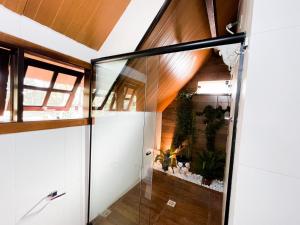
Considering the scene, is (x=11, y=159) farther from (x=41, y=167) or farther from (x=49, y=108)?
(x=49, y=108)

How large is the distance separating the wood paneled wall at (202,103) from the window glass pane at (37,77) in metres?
2.99

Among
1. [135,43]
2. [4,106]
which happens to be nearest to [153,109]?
[135,43]

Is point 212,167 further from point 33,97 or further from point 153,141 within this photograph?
point 33,97

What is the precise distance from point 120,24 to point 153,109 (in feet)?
5.50

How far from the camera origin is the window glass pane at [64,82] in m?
1.69

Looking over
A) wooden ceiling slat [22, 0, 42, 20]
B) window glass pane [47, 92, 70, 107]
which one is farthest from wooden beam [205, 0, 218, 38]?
window glass pane [47, 92, 70, 107]

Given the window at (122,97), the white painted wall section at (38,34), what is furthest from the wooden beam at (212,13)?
the white painted wall section at (38,34)

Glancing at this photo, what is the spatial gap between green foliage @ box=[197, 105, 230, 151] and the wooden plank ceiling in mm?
1070

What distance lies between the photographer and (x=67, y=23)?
1196mm

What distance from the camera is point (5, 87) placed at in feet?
3.76

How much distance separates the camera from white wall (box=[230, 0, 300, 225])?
532 mm

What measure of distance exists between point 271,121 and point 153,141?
2302mm

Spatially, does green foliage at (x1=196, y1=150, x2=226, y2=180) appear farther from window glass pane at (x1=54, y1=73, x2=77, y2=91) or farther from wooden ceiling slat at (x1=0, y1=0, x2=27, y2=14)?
wooden ceiling slat at (x1=0, y1=0, x2=27, y2=14)

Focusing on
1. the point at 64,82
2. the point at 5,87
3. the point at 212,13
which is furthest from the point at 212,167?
the point at 5,87
